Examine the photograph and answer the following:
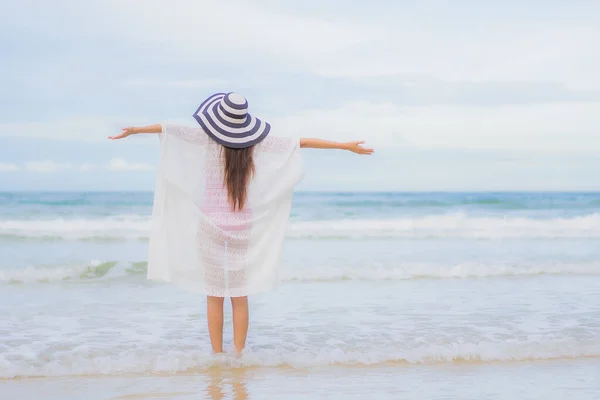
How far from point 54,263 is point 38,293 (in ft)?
8.57

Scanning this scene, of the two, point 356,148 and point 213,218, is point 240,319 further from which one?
point 356,148

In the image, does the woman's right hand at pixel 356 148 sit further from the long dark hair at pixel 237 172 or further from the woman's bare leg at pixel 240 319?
the woman's bare leg at pixel 240 319

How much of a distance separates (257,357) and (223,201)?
3.68ft

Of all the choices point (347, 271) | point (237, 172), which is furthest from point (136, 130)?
point (347, 271)

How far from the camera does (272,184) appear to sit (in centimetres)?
481

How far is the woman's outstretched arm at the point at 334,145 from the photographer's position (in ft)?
15.2

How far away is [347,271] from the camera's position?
925 centimetres

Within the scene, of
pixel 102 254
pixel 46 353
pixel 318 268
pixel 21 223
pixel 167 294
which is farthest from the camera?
pixel 21 223

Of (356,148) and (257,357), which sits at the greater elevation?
(356,148)

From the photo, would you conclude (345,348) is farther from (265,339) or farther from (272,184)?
(272,184)

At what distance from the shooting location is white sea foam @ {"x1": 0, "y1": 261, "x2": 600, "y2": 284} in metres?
8.93

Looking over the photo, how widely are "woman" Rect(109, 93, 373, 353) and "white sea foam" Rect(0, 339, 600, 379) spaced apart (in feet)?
1.15

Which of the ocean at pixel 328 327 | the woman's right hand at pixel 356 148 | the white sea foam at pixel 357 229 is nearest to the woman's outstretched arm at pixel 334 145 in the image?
the woman's right hand at pixel 356 148

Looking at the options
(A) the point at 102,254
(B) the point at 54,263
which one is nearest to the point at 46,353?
(B) the point at 54,263
